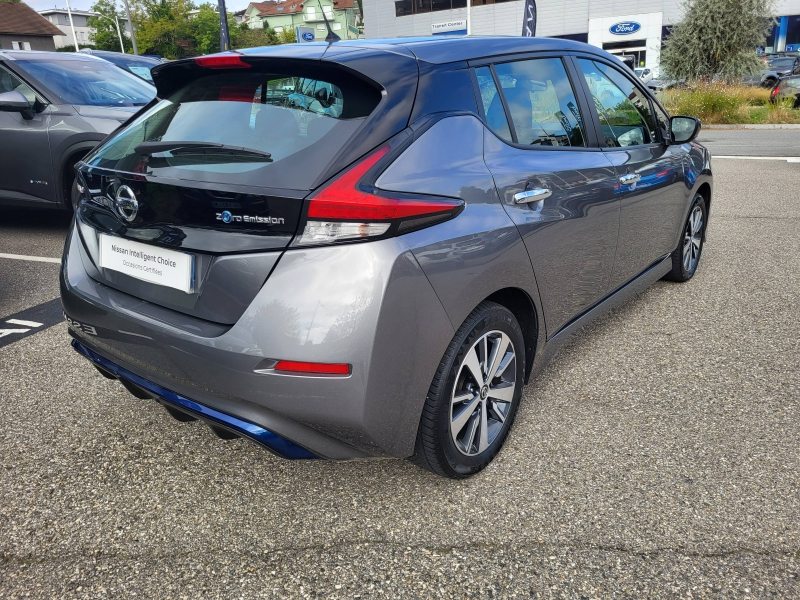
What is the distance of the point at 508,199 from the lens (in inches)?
97.0

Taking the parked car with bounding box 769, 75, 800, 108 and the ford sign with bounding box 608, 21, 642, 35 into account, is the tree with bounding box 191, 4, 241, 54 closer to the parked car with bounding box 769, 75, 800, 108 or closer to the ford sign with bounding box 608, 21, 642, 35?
the ford sign with bounding box 608, 21, 642, 35

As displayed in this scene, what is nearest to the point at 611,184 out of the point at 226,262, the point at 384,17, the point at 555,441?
the point at 555,441

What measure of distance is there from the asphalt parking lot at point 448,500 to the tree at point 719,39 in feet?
88.0

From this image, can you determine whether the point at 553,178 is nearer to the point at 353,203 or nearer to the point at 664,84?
the point at 353,203

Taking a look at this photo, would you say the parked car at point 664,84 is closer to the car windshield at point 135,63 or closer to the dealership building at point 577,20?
the dealership building at point 577,20

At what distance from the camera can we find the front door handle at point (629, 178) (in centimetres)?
334

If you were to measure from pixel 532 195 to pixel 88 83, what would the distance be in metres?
5.59

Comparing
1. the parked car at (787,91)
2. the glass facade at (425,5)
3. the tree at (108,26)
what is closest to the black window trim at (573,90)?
the parked car at (787,91)

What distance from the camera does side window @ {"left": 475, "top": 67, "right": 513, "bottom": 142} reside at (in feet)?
8.42

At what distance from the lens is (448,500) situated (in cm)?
248

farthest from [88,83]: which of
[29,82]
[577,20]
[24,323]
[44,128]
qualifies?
[577,20]

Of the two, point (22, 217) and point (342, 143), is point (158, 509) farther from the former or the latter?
point (22, 217)

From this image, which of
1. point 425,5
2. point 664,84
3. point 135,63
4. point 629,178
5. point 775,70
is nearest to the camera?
point 629,178

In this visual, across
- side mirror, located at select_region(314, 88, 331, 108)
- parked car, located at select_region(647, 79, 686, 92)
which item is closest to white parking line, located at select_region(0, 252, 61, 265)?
side mirror, located at select_region(314, 88, 331, 108)
